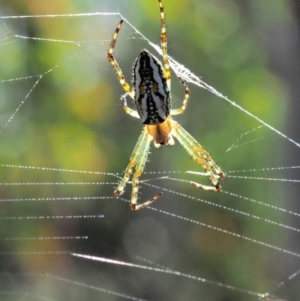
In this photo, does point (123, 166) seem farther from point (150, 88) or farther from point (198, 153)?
point (150, 88)

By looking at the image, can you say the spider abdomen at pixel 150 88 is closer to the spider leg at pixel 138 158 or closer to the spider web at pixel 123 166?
the spider leg at pixel 138 158

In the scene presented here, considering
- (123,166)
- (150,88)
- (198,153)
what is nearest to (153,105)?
(150,88)

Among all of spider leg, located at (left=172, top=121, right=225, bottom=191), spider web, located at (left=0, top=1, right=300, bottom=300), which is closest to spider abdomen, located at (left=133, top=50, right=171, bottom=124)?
spider leg, located at (left=172, top=121, right=225, bottom=191)

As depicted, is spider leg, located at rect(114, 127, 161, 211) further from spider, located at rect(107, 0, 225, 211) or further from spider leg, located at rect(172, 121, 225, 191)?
spider leg, located at rect(172, 121, 225, 191)

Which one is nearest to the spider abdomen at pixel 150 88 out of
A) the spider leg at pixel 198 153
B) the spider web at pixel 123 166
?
the spider leg at pixel 198 153

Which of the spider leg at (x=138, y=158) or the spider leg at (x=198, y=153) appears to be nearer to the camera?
the spider leg at (x=198, y=153)

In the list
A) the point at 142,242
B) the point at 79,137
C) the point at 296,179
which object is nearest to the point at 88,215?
the point at 142,242
